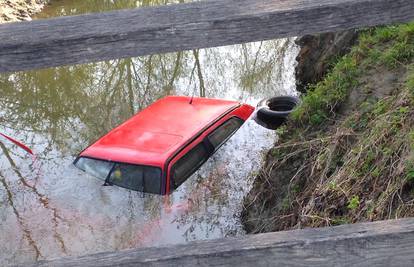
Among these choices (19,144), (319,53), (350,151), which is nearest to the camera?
(350,151)

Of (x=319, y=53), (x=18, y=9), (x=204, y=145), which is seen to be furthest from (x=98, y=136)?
(x=18, y=9)

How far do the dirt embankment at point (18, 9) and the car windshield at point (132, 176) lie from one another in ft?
27.9

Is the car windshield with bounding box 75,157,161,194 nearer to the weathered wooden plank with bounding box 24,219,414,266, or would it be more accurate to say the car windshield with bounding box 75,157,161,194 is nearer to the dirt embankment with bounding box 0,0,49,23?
the weathered wooden plank with bounding box 24,219,414,266

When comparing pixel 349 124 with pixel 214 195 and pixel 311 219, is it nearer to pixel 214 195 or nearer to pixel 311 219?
pixel 311 219

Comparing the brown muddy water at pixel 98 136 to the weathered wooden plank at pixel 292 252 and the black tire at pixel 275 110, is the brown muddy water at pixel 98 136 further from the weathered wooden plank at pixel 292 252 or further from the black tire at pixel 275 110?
the weathered wooden plank at pixel 292 252

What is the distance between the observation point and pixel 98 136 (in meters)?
9.08

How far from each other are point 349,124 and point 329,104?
2.28 ft

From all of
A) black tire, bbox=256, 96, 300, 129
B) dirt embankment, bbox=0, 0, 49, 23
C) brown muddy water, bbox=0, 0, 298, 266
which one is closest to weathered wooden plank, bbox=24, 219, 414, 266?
brown muddy water, bbox=0, 0, 298, 266

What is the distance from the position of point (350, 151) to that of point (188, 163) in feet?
8.72

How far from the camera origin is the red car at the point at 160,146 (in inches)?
252

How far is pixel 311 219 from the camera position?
4281 mm

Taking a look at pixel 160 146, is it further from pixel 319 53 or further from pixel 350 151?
pixel 319 53

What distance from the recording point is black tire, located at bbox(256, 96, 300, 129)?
868 centimetres

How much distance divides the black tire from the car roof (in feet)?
3.05
